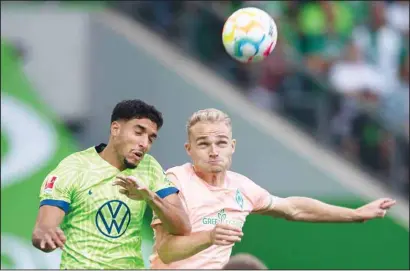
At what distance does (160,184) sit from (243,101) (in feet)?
22.1

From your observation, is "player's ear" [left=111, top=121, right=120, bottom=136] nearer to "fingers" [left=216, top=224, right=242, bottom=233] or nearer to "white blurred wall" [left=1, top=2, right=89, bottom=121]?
"fingers" [left=216, top=224, right=242, bottom=233]

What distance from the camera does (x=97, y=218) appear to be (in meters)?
8.56

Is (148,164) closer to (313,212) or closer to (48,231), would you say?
(48,231)

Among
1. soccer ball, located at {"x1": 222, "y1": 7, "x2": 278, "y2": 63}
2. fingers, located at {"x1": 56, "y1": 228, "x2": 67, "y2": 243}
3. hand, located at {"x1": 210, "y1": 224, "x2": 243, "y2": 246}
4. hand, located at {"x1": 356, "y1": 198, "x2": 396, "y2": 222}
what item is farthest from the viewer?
soccer ball, located at {"x1": 222, "y1": 7, "x2": 278, "y2": 63}

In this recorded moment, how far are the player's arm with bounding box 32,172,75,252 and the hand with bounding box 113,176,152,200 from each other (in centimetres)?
43

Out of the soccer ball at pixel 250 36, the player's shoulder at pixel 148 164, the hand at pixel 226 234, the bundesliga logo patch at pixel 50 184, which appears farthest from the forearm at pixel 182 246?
the soccer ball at pixel 250 36

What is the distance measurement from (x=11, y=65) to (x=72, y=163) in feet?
19.4

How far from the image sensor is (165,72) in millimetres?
15242

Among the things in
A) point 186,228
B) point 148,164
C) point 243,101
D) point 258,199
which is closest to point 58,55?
point 243,101

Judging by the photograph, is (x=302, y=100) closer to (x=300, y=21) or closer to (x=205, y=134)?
(x=300, y=21)

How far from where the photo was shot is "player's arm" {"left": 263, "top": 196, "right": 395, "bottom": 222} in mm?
9438

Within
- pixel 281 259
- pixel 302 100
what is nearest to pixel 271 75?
pixel 302 100

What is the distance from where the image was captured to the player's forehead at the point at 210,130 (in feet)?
29.2

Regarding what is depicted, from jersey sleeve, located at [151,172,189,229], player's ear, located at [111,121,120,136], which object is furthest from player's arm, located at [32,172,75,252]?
A: jersey sleeve, located at [151,172,189,229]
